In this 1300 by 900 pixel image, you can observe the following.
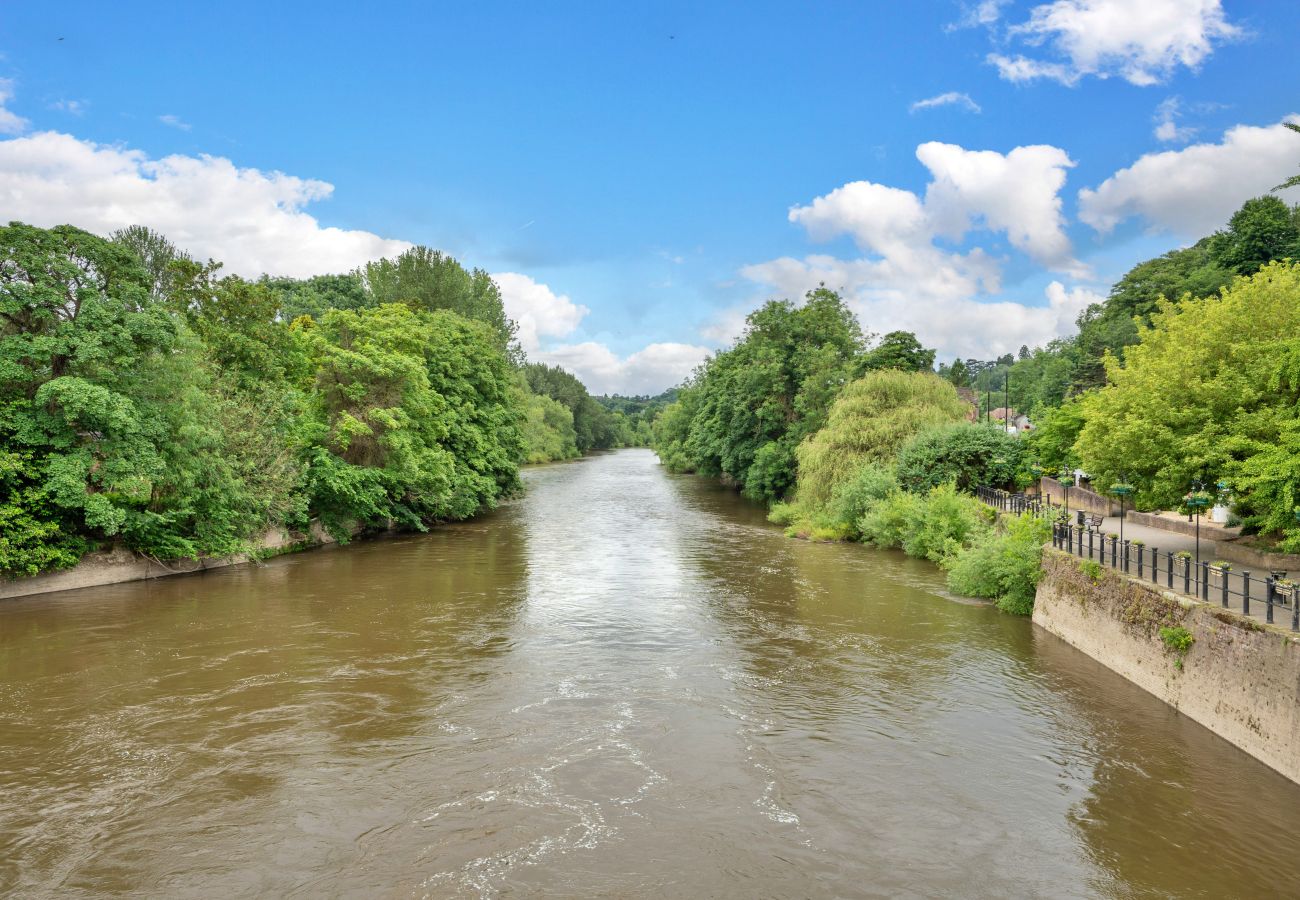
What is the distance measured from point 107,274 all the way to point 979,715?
82.5 ft

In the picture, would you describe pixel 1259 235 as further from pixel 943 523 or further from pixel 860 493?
pixel 943 523

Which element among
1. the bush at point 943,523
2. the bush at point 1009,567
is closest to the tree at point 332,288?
the bush at point 943,523

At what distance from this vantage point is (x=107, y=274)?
2341 cm

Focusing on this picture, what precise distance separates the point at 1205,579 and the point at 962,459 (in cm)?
1951

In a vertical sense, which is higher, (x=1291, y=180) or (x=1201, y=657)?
(x=1291, y=180)

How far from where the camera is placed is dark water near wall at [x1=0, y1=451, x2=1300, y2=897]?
32.6ft

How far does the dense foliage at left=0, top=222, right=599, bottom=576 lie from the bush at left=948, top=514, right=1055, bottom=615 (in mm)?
21983

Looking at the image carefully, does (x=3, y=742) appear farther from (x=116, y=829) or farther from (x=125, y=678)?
(x=116, y=829)

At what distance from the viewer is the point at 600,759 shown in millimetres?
12867

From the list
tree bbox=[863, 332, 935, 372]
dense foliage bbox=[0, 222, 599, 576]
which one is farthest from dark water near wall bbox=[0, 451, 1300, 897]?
tree bbox=[863, 332, 935, 372]

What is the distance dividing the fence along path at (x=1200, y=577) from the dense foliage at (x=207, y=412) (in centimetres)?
2471

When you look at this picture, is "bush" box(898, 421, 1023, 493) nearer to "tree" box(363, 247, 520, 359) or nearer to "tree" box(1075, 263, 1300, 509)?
"tree" box(1075, 263, 1300, 509)

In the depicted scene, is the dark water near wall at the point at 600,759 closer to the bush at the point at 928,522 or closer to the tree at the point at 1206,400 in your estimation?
the tree at the point at 1206,400

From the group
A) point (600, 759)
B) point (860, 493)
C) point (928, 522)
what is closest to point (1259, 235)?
point (860, 493)
